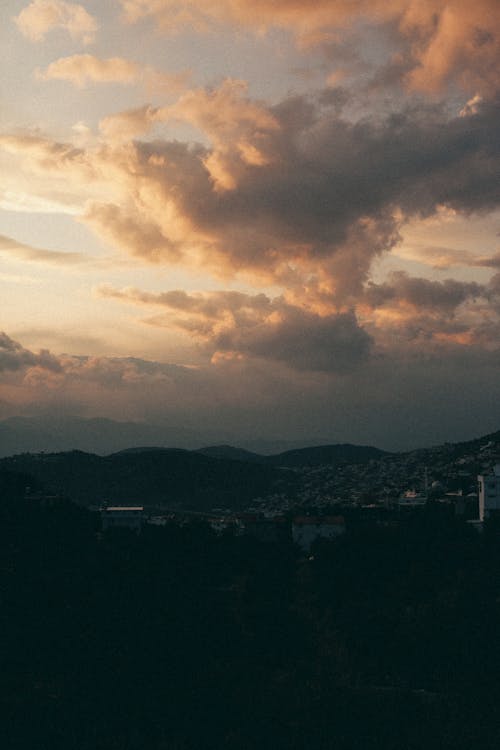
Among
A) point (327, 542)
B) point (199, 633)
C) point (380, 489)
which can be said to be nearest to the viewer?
point (199, 633)

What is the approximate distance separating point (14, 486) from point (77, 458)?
93.8m

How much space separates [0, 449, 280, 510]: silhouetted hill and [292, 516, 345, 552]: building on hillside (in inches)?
2370

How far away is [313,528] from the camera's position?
3209 inches

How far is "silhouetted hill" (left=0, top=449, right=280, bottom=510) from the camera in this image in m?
147

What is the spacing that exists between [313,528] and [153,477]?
79155mm

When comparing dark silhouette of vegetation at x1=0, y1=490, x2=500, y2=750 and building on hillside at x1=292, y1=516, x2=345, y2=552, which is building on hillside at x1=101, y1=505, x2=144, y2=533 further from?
dark silhouette of vegetation at x1=0, y1=490, x2=500, y2=750

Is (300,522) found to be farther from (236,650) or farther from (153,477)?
(153,477)

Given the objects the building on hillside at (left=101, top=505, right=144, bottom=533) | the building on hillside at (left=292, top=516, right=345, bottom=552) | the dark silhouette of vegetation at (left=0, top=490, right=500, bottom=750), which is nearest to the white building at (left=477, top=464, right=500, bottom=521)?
the building on hillside at (left=292, top=516, right=345, bottom=552)

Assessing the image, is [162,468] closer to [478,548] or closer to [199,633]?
[478,548]

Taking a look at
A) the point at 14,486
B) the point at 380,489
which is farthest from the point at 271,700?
the point at 380,489

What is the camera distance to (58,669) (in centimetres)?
3022

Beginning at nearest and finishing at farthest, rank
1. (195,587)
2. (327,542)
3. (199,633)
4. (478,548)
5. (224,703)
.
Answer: (224,703)
(199,633)
(195,587)
(478,548)
(327,542)

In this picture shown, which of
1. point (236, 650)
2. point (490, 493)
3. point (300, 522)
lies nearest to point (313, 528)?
point (300, 522)

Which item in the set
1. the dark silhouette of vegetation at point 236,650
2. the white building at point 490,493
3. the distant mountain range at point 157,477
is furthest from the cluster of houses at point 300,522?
the distant mountain range at point 157,477
